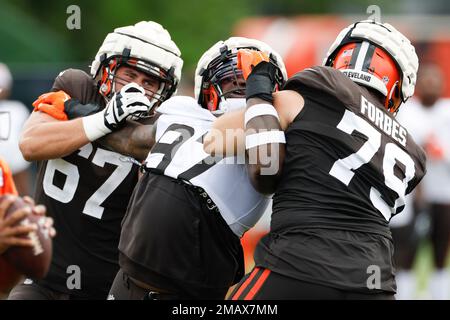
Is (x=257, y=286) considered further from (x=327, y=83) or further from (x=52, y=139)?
(x=52, y=139)

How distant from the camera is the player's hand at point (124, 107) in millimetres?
4137

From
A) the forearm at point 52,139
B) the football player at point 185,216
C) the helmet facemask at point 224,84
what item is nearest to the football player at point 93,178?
the forearm at point 52,139

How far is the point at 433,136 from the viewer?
894cm

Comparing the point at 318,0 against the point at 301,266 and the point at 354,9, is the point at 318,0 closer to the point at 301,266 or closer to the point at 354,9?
the point at 354,9

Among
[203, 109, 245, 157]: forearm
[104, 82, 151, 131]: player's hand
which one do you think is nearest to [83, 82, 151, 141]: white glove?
[104, 82, 151, 131]: player's hand

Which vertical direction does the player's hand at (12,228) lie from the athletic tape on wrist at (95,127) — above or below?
below

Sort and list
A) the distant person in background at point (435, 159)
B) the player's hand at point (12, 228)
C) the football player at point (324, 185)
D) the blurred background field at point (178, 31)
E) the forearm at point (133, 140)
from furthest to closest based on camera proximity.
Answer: the blurred background field at point (178, 31) < the distant person in background at point (435, 159) < the forearm at point (133, 140) < the football player at point (324, 185) < the player's hand at point (12, 228)

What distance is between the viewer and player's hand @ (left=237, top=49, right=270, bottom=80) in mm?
3979

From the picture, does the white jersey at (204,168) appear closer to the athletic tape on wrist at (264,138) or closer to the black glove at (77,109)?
the athletic tape on wrist at (264,138)

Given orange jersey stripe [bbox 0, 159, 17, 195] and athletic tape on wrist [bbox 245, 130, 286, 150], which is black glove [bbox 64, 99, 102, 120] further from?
athletic tape on wrist [bbox 245, 130, 286, 150]

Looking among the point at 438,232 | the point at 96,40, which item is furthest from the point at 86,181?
the point at 96,40

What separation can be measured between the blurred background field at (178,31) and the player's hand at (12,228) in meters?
8.57

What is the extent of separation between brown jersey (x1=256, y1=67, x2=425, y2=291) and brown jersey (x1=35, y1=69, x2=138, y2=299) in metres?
1.06

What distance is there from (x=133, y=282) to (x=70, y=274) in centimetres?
59
